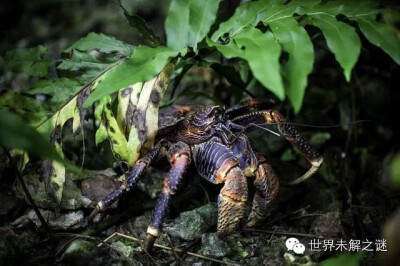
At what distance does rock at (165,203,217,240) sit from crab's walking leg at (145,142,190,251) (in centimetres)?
23

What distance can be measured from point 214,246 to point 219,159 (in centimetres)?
50

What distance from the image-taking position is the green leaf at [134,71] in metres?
1.77

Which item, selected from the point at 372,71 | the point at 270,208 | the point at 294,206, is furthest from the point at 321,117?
the point at 270,208

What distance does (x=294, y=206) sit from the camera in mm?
2607

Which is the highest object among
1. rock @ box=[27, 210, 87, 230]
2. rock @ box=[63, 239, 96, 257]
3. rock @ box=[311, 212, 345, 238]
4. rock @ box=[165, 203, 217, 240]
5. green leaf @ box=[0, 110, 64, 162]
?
green leaf @ box=[0, 110, 64, 162]

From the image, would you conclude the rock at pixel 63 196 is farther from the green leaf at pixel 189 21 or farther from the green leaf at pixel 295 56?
the green leaf at pixel 295 56

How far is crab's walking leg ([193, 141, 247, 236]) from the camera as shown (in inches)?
78.5

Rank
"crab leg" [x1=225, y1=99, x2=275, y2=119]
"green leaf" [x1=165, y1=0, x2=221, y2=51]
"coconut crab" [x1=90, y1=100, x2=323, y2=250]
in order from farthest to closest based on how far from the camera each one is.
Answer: "crab leg" [x1=225, y1=99, x2=275, y2=119], "green leaf" [x1=165, y1=0, x2=221, y2=51], "coconut crab" [x1=90, y1=100, x2=323, y2=250]

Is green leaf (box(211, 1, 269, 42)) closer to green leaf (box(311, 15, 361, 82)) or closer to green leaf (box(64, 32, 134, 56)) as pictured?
green leaf (box(311, 15, 361, 82))

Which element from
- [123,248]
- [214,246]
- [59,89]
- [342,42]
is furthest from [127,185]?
[342,42]

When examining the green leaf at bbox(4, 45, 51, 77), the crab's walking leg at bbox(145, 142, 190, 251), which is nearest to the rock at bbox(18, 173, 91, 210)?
the crab's walking leg at bbox(145, 142, 190, 251)

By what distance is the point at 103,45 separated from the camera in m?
2.37

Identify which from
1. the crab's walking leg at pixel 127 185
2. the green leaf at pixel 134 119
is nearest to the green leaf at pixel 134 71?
the green leaf at pixel 134 119

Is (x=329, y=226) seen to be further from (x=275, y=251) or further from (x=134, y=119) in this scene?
(x=134, y=119)
